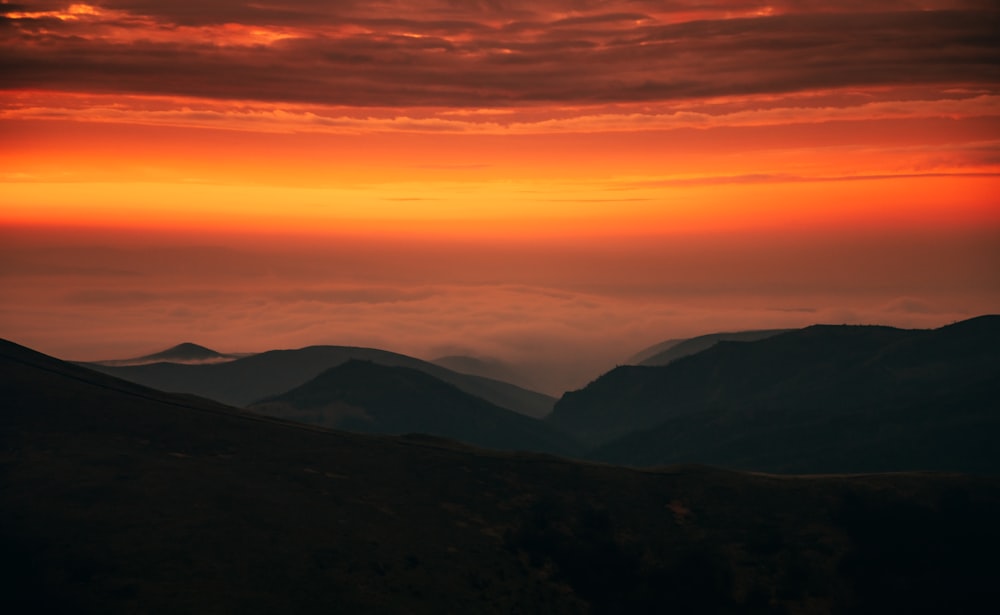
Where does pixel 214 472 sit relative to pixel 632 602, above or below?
above

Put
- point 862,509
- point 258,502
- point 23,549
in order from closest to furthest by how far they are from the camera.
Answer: point 23,549
point 258,502
point 862,509

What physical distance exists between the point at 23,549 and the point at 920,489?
12967 centimetres

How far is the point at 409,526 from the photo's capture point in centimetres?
14262

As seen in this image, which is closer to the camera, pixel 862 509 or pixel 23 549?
pixel 23 549

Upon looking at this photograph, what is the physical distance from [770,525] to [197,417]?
9244cm

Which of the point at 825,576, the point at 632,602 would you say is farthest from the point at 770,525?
the point at 632,602

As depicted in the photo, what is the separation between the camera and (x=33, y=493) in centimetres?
13175

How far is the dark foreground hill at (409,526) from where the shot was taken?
11625 cm

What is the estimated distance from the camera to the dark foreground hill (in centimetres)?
11625

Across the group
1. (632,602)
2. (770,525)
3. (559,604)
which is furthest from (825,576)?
(559,604)

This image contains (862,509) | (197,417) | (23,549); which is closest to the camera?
(23,549)

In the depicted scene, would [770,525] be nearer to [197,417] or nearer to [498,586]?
[498,586]

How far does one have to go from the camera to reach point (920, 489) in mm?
171875

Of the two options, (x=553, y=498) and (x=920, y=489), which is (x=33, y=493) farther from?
(x=920, y=489)
